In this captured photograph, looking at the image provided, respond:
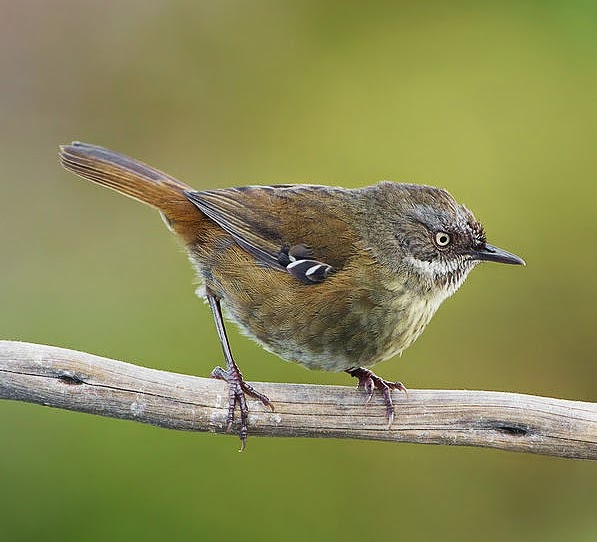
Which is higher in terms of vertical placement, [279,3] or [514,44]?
[279,3]

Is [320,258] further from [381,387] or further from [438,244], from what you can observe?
[381,387]

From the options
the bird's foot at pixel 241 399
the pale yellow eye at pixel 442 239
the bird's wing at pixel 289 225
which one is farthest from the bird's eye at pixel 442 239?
the bird's foot at pixel 241 399

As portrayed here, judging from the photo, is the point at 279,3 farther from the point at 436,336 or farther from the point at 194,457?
the point at 194,457

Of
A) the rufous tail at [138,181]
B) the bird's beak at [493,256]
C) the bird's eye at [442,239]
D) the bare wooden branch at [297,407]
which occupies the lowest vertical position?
the bare wooden branch at [297,407]

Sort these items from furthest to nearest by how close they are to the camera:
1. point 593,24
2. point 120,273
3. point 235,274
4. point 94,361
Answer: point 593,24, point 120,273, point 235,274, point 94,361

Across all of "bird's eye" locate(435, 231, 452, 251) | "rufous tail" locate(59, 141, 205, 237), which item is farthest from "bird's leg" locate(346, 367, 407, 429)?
"rufous tail" locate(59, 141, 205, 237)

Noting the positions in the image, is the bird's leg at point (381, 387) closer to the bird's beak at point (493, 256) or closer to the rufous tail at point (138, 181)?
the bird's beak at point (493, 256)

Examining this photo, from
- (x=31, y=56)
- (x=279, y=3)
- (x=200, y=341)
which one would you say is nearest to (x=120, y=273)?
(x=200, y=341)
